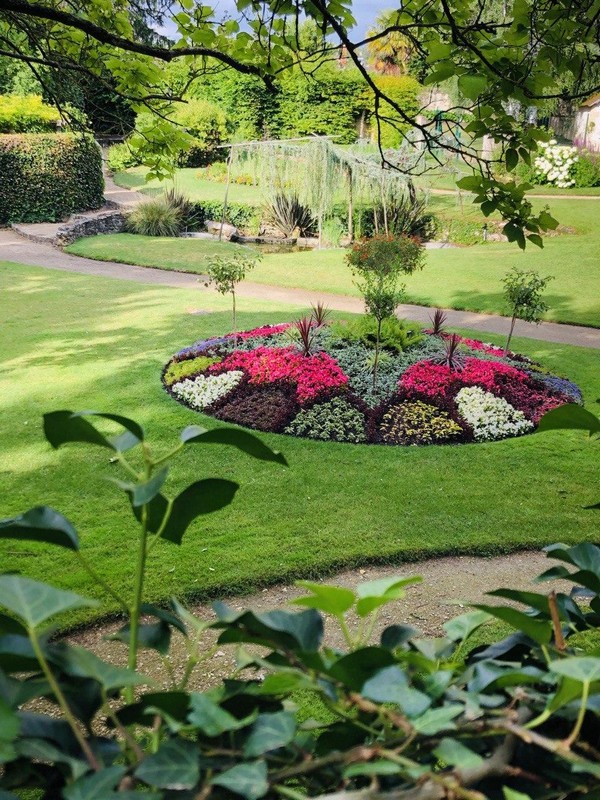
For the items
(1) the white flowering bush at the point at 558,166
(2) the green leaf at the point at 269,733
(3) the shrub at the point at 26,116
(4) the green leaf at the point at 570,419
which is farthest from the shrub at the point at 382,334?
(1) the white flowering bush at the point at 558,166

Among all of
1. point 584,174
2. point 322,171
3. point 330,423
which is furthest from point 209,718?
point 584,174

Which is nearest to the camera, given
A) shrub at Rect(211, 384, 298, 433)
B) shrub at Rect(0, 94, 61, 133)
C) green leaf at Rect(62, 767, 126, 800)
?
green leaf at Rect(62, 767, 126, 800)

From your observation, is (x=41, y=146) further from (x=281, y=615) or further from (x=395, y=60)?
(x=395, y=60)

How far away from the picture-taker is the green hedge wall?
20.5 meters

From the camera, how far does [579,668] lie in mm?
595

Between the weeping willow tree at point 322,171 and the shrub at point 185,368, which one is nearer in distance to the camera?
the shrub at point 185,368

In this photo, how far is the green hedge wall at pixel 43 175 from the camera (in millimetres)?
20469

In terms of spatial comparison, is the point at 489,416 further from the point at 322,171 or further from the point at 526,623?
the point at 322,171

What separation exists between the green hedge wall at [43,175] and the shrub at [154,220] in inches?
78.9

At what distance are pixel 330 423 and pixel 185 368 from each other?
2.34 metres

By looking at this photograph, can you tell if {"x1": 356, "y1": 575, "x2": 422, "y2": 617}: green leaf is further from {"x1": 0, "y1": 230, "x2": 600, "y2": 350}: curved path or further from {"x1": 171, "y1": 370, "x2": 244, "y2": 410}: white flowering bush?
A: {"x1": 0, "y1": 230, "x2": 600, "y2": 350}: curved path

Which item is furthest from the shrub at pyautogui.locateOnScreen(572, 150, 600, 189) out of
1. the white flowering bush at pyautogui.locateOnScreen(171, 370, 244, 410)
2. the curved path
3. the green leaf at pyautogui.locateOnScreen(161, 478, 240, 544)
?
the green leaf at pyautogui.locateOnScreen(161, 478, 240, 544)

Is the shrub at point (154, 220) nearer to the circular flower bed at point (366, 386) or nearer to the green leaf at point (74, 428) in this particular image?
the circular flower bed at point (366, 386)

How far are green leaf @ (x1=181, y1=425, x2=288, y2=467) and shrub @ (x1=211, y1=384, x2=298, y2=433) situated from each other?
628 cm
